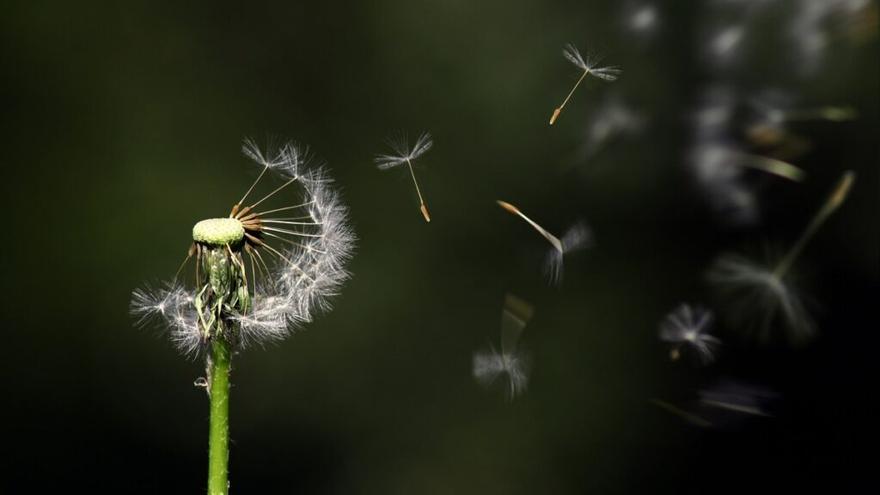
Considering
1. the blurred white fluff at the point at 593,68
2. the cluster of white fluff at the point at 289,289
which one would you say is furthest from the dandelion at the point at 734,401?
the cluster of white fluff at the point at 289,289

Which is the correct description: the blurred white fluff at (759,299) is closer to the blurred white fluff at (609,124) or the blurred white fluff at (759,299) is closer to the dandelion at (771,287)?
the dandelion at (771,287)

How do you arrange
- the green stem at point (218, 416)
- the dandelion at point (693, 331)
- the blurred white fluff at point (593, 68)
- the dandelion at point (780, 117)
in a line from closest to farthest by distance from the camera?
the green stem at point (218, 416) → the blurred white fluff at point (593, 68) → the dandelion at point (693, 331) → the dandelion at point (780, 117)

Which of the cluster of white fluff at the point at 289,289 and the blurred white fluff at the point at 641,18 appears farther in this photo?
the blurred white fluff at the point at 641,18

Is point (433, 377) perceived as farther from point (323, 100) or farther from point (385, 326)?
point (323, 100)

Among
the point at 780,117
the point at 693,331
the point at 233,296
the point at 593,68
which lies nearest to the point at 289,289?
the point at 233,296

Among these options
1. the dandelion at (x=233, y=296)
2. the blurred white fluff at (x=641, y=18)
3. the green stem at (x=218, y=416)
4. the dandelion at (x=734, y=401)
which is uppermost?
A: the blurred white fluff at (x=641, y=18)

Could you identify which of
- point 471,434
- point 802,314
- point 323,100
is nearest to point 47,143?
point 323,100

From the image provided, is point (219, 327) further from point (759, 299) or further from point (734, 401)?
point (734, 401)
